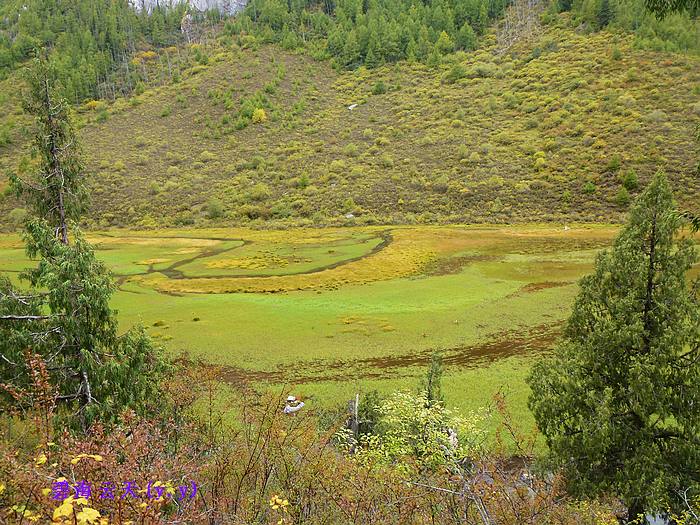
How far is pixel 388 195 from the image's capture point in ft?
294

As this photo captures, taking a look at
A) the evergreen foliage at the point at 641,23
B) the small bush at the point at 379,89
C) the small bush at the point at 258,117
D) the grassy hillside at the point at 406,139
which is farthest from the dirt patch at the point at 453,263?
the small bush at the point at 379,89

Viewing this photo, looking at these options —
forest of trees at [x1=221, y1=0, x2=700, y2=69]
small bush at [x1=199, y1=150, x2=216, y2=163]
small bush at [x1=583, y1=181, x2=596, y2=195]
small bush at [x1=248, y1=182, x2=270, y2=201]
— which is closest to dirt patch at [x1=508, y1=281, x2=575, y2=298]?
small bush at [x1=583, y1=181, x2=596, y2=195]

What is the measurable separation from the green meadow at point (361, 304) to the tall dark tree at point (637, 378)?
736 centimetres

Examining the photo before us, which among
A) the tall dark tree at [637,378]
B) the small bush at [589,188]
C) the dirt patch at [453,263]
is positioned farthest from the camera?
the small bush at [589,188]

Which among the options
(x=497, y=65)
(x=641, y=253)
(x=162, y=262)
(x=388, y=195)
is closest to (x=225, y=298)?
(x=162, y=262)

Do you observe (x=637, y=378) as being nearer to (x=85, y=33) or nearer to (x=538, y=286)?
(x=538, y=286)

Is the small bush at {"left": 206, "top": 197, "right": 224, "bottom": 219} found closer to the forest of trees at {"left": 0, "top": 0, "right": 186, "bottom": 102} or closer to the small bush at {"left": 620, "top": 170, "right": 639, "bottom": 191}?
the small bush at {"left": 620, "top": 170, "right": 639, "bottom": 191}

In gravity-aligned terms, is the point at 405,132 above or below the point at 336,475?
above

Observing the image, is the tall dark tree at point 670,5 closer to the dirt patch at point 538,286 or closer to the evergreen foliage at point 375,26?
the dirt patch at point 538,286

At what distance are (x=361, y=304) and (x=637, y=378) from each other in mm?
25502

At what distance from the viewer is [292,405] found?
61.1 feet

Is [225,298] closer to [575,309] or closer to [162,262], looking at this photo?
[162,262]

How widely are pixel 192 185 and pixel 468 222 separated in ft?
203

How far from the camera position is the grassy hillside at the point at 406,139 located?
3253 inches
